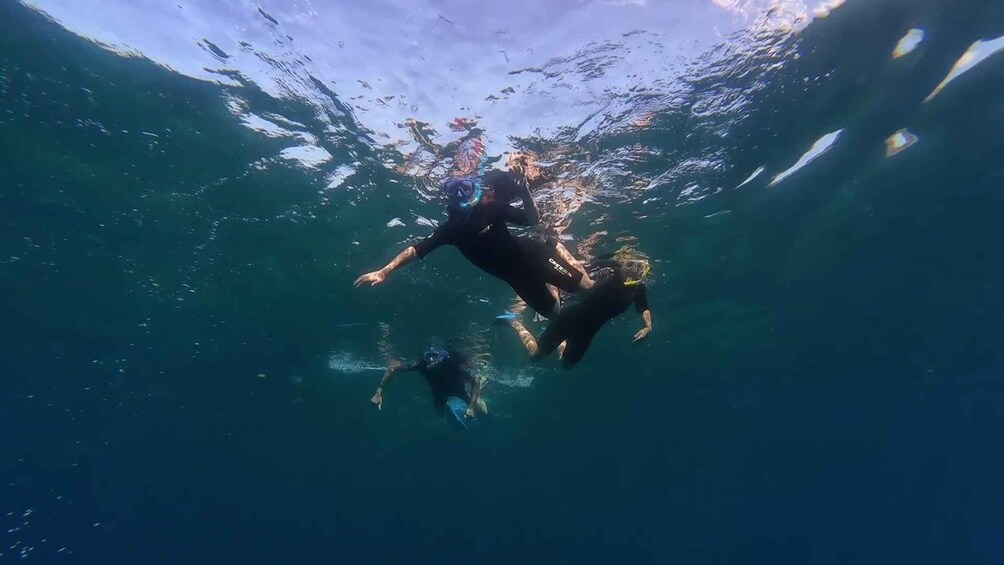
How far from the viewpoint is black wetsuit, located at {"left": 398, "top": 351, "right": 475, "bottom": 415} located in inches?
756

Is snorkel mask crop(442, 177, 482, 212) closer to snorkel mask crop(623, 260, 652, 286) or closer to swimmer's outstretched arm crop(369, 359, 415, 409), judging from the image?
snorkel mask crop(623, 260, 652, 286)

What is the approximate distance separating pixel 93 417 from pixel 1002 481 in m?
91.4

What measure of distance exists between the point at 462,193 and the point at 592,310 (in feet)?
10.5

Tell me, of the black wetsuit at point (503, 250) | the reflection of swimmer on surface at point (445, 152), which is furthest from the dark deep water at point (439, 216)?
the black wetsuit at point (503, 250)

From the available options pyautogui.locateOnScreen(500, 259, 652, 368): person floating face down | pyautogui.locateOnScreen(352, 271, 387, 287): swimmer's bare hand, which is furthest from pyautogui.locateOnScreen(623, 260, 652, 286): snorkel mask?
pyautogui.locateOnScreen(352, 271, 387, 287): swimmer's bare hand

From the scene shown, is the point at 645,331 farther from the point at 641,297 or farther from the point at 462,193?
the point at 462,193

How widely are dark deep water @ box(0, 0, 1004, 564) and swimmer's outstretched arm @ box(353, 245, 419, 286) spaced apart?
10.4 ft

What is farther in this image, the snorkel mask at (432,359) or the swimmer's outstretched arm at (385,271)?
the snorkel mask at (432,359)

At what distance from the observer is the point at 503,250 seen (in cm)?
870

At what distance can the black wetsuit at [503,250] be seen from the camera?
852 centimetres

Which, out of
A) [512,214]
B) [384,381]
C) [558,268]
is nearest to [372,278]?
[512,214]

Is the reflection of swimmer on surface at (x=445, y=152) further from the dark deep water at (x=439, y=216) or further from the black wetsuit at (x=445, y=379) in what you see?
the black wetsuit at (x=445, y=379)

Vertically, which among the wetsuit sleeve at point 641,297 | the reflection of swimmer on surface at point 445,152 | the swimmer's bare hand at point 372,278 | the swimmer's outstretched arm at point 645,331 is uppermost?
the reflection of swimmer on surface at point 445,152

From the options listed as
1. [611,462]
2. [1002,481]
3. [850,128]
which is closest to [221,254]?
[850,128]
